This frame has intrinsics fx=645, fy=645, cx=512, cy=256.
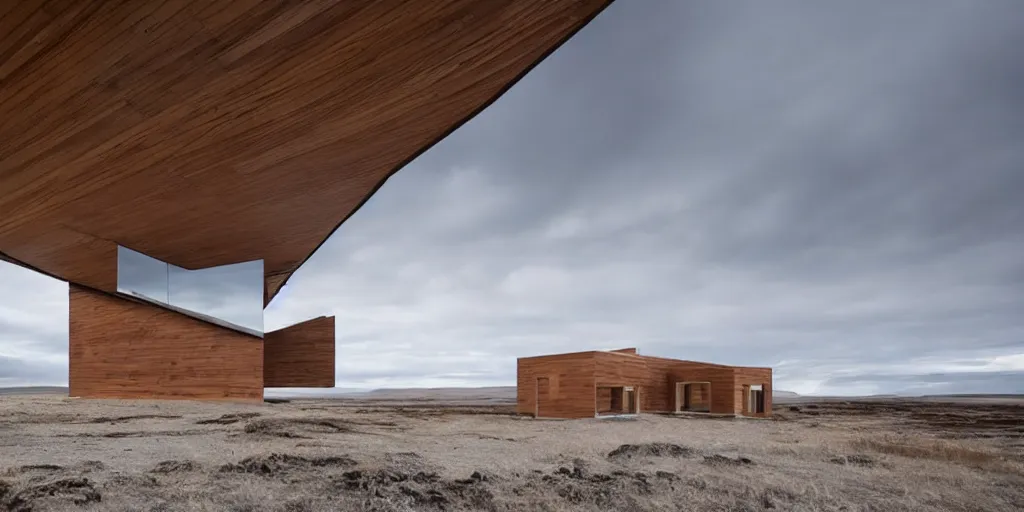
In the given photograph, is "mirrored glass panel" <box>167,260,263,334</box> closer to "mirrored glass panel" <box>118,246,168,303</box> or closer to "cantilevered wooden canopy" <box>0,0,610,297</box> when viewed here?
"mirrored glass panel" <box>118,246,168,303</box>

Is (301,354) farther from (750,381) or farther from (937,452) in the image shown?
(937,452)

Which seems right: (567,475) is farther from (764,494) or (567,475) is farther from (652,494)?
(764,494)

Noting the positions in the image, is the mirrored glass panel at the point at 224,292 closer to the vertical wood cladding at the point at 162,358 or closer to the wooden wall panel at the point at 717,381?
the vertical wood cladding at the point at 162,358

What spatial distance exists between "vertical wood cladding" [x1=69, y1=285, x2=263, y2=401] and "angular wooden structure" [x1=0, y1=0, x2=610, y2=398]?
3.01 meters

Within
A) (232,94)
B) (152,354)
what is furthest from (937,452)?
(152,354)

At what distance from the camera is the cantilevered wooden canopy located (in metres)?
5.54

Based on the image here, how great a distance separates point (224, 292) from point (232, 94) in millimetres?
10522

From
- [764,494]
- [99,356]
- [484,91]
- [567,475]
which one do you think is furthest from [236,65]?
[99,356]

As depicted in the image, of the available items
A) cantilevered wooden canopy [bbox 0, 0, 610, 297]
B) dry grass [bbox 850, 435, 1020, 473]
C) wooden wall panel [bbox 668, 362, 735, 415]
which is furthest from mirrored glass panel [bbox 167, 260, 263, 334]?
dry grass [bbox 850, 435, 1020, 473]

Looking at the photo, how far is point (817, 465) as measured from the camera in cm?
755

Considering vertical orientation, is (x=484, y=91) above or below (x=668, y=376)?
above

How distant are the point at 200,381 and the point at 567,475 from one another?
41.2ft

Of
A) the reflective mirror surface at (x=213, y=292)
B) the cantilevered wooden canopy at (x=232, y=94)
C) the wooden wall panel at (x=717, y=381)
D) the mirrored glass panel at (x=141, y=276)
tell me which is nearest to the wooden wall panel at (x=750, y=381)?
the wooden wall panel at (x=717, y=381)

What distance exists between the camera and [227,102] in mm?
7102
